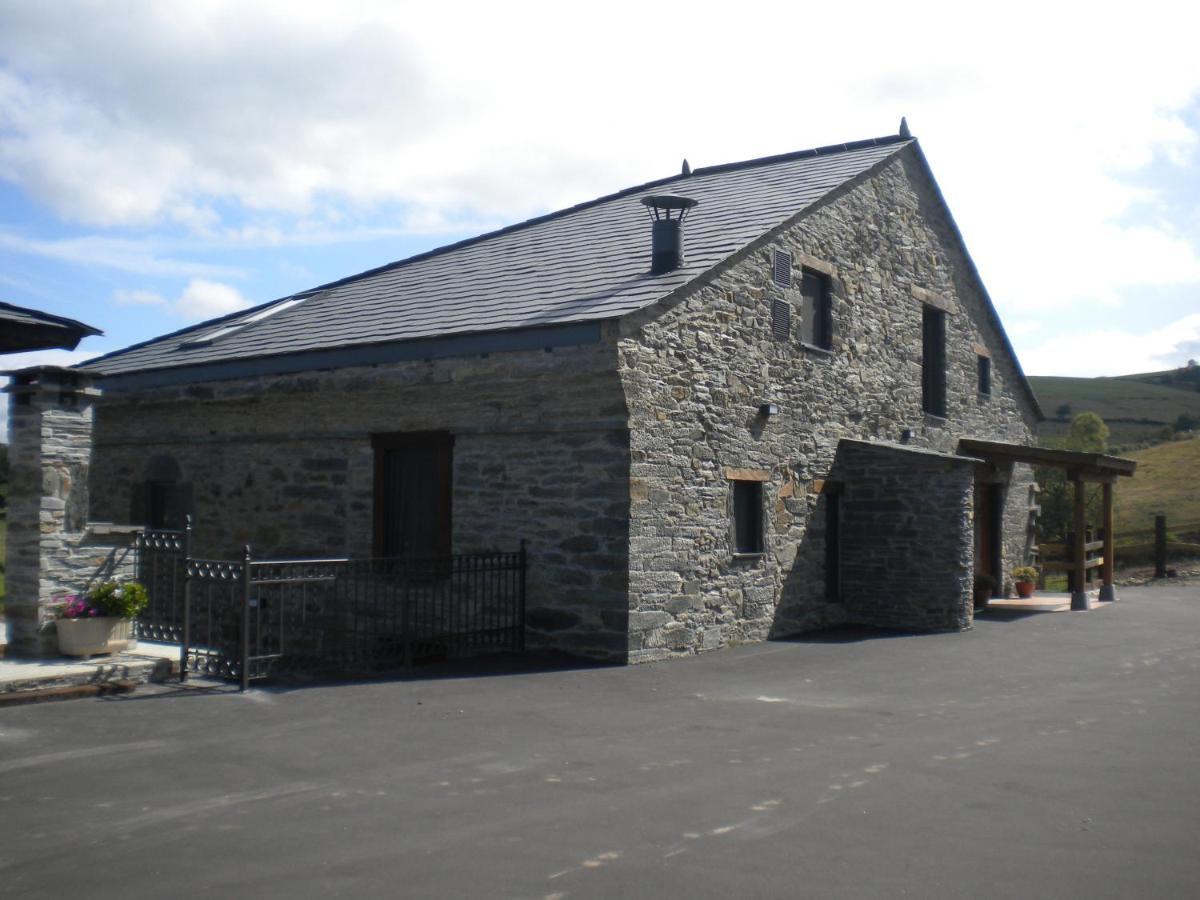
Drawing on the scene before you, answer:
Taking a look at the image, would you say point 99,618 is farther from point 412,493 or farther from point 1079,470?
point 1079,470

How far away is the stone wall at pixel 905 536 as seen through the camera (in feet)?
47.8

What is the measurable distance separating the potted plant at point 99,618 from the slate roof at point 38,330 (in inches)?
86.1

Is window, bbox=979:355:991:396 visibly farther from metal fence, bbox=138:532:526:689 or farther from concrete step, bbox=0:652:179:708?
concrete step, bbox=0:652:179:708

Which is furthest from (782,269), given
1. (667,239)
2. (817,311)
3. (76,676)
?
(76,676)

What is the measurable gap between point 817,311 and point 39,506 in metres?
10.1

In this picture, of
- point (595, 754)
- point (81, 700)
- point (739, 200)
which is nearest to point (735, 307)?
point (739, 200)

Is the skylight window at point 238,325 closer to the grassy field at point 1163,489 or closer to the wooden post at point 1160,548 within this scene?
the wooden post at point 1160,548

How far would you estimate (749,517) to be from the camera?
43.9 ft

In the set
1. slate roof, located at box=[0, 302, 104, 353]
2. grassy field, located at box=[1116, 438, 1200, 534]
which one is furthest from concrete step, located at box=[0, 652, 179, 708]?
grassy field, located at box=[1116, 438, 1200, 534]

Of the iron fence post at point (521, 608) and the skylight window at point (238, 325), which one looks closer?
the iron fence post at point (521, 608)

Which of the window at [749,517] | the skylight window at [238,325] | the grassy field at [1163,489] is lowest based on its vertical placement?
the window at [749,517]

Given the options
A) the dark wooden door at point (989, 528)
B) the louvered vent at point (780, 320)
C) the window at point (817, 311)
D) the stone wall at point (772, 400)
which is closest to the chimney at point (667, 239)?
the stone wall at point (772, 400)

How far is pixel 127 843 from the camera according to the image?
516 centimetres

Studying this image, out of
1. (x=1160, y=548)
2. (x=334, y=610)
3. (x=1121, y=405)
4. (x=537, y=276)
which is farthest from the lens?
(x=1121, y=405)
